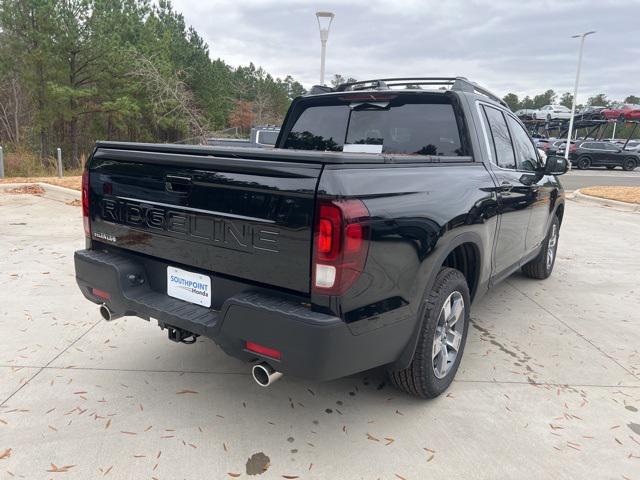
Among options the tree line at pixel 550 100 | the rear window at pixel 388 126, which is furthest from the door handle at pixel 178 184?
the tree line at pixel 550 100

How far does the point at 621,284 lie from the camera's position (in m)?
5.63

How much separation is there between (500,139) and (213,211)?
266 cm

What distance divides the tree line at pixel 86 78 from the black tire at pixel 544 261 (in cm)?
1710

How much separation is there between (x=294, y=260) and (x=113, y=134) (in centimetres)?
3318

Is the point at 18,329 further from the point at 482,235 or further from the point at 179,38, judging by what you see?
the point at 179,38

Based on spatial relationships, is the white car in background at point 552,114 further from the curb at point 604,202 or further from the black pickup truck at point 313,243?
the black pickup truck at point 313,243

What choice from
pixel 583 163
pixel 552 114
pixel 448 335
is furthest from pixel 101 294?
pixel 552 114

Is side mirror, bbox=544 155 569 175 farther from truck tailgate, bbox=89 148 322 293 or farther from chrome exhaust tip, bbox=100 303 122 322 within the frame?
chrome exhaust tip, bbox=100 303 122 322

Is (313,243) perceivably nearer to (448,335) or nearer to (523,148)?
(448,335)


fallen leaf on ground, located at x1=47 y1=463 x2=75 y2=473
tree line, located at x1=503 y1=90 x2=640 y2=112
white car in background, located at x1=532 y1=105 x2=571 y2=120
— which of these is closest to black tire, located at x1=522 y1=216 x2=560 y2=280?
fallen leaf on ground, located at x1=47 y1=463 x2=75 y2=473

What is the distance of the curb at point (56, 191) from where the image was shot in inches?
413

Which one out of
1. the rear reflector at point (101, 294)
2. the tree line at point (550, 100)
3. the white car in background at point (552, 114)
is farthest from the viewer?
the tree line at point (550, 100)

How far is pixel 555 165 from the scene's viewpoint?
4488 millimetres

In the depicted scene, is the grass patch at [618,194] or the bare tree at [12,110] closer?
the grass patch at [618,194]
